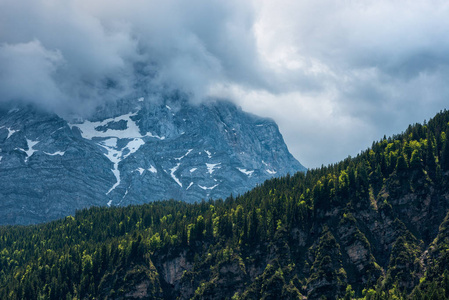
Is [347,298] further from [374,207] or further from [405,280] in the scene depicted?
[374,207]

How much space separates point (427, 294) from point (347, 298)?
33.8 metres

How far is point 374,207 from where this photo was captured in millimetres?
199250

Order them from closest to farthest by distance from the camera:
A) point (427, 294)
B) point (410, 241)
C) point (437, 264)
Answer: point (427, 294)
point (437, 264)
point (410, 241)

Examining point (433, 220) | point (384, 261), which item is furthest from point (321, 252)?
point (433, 220)

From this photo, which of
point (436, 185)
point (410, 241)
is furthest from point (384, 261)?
point (436, 185)

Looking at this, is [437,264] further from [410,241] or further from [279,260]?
[279,260]

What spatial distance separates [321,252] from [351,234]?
1460 cm

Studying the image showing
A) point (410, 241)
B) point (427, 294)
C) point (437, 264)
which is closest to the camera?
point (427, 294)

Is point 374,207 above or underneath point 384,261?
above

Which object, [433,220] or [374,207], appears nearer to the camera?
[433,220]

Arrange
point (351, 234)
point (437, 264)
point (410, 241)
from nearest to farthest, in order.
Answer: point (437, 264) → point (410, 241) → point (351, 234)

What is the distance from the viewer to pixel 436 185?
196 m

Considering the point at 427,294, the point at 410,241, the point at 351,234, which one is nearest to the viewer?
the point at 427,294

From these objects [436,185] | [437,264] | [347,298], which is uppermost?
[436,185]
